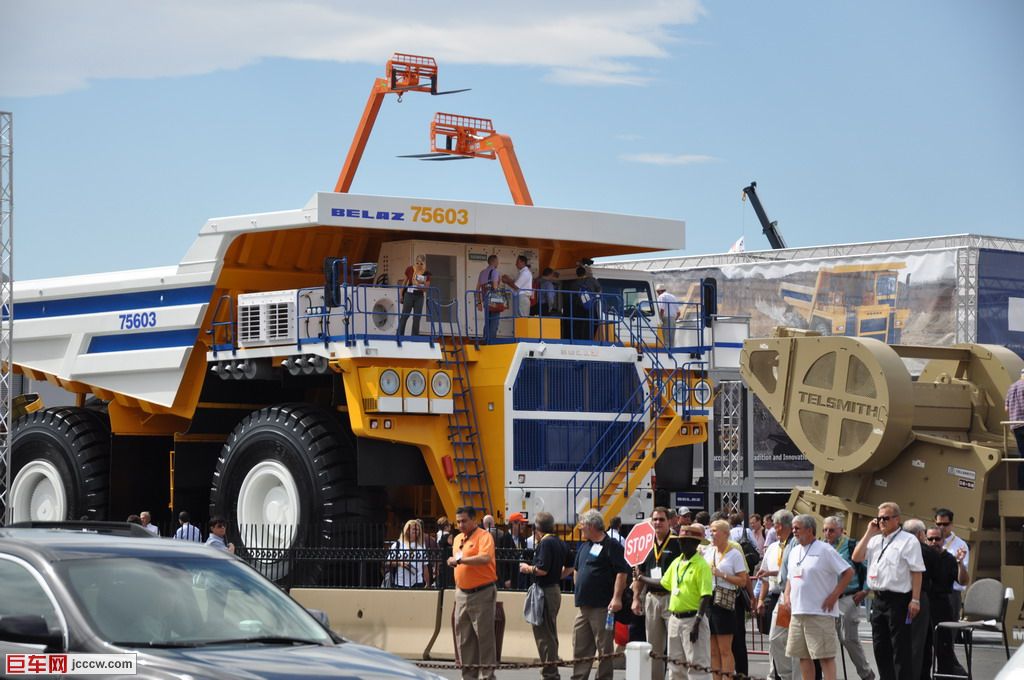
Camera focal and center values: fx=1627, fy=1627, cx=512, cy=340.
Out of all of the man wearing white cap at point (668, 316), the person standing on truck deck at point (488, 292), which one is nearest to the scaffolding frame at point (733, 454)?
the man wearing white cap at point (668, 316)

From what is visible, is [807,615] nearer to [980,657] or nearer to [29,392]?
[980,657]

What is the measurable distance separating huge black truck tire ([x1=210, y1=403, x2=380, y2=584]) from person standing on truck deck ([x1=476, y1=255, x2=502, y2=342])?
2267mm

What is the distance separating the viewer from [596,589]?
547 inches

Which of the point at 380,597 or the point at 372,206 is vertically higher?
the point at 372,206

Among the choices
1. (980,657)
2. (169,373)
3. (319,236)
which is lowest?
(980,657)

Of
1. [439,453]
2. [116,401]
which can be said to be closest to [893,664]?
[439,453]

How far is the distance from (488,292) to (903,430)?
5.76 m

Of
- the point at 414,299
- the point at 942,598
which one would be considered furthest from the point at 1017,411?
the point at 414,299

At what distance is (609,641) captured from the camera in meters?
14.0

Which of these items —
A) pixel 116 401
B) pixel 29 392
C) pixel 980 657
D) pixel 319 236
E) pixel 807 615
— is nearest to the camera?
pixel 807 615

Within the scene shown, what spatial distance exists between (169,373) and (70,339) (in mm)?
2248

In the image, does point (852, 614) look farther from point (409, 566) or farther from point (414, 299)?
point (414, 299)

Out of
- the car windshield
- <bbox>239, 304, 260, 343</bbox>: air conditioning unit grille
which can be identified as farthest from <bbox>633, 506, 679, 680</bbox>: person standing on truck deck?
<bbox>239, 304, 260, 343</bbox>: air conditioning unit grille

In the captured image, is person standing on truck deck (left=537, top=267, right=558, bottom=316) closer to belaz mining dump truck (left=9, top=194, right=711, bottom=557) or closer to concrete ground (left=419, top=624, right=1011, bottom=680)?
belaz mining dump truck (left=9, top=194, right=711, bottom=557)
